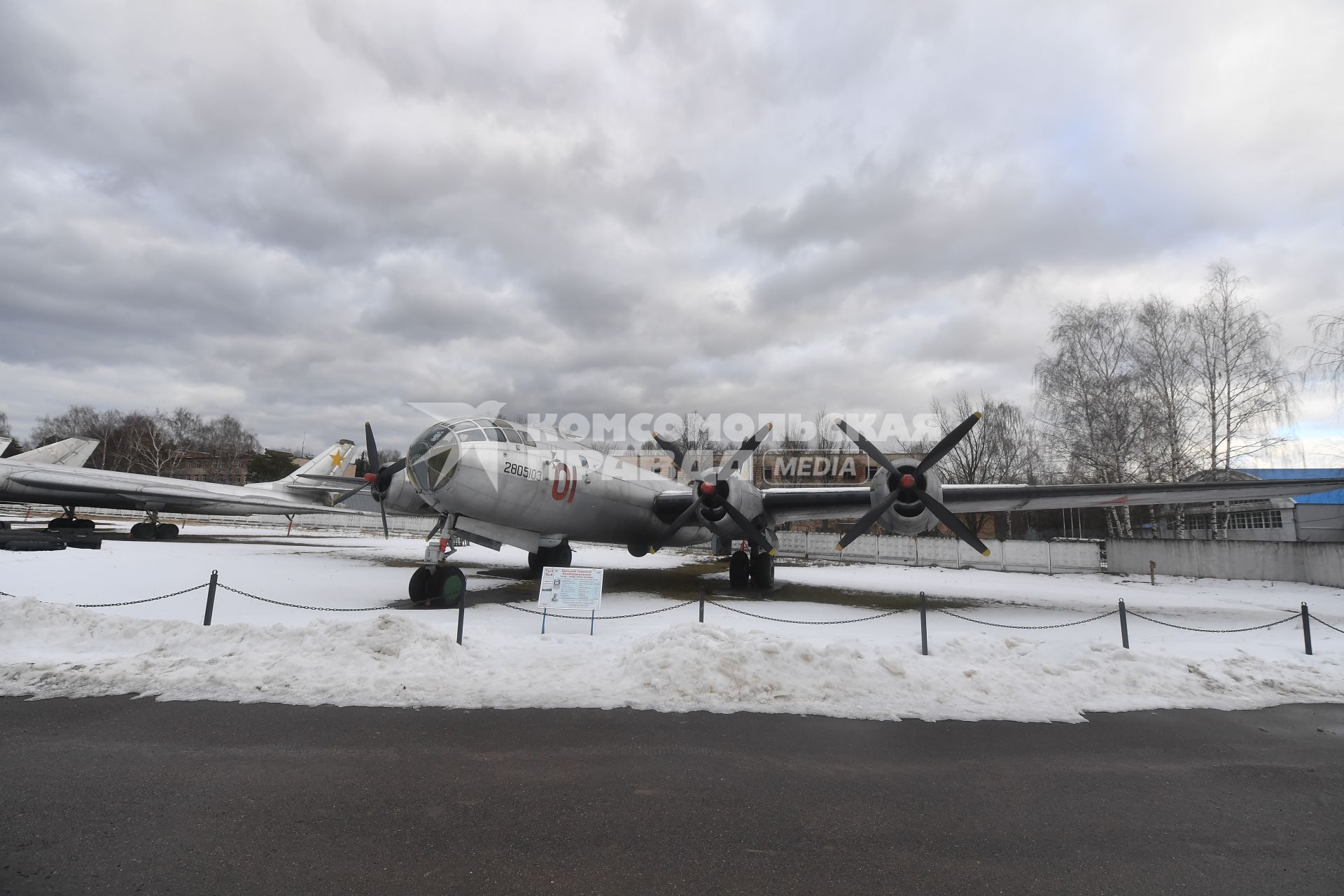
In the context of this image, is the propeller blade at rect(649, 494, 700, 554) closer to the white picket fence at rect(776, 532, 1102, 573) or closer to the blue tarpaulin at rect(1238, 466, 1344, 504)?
the white picket fence at rect(776, 532, 1102, 573)

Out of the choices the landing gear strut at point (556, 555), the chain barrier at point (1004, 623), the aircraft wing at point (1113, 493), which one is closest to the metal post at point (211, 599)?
the landing gear strut at point (556, 555)

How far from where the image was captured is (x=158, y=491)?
28281 mm

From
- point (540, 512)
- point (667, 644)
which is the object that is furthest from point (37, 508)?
point (667, 644)

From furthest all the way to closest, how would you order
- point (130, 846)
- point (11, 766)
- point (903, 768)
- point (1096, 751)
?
1. point (1096, 751)
2. point (903, 768)
3. point (11, 766)
4. point (130, 846)

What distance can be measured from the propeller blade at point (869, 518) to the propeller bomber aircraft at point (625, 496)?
1.5 inches

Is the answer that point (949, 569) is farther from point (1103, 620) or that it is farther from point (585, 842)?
point (585, 842)

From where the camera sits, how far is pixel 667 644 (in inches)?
312

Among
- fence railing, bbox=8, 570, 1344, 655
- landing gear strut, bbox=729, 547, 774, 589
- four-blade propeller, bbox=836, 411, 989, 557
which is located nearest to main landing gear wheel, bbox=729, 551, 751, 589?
landing gear strut, bbox=729, 547, 774, 589

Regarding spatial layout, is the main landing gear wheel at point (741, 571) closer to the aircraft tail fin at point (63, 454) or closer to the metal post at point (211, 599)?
the metal post at point (211, 599)

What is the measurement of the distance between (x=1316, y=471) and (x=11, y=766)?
52.0 metres

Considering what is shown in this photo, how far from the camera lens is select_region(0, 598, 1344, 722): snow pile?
6551 mm

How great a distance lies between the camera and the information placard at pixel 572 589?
10000mm

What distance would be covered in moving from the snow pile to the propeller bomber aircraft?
2165 mm

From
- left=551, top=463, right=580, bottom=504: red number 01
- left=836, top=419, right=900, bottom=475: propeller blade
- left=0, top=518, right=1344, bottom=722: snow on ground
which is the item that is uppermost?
left=836, top=419, right=900, bottom=475: propeller blade
